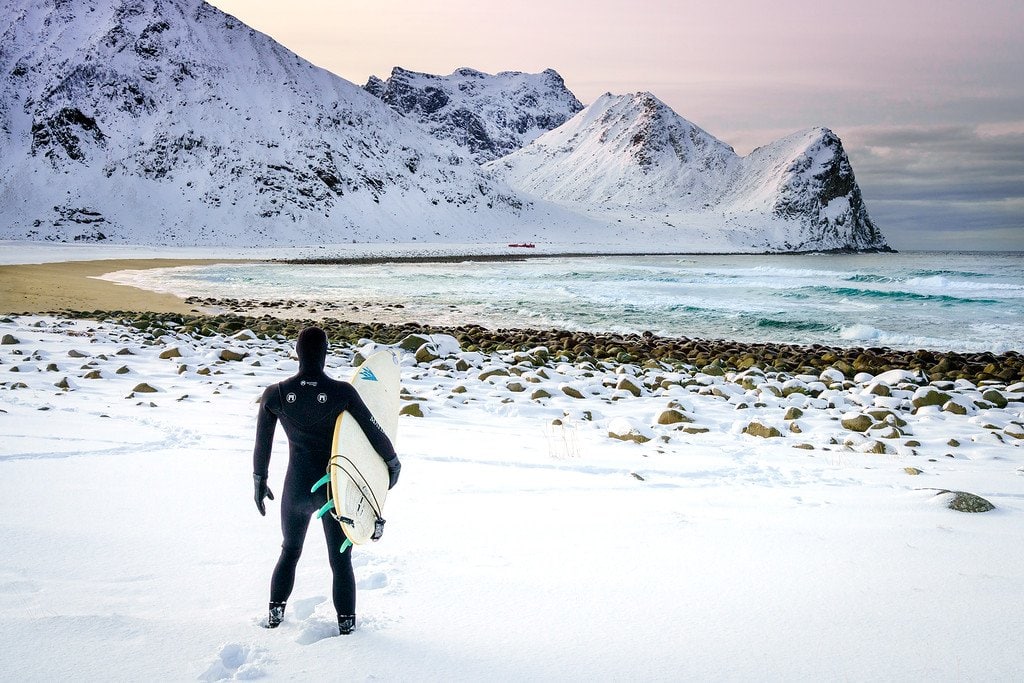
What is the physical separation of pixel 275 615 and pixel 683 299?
2969cm

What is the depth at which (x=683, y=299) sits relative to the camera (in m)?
32.0

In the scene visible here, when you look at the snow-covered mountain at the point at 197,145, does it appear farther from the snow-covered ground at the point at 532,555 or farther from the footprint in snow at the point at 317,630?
the footprint in snow at the point at 317,630

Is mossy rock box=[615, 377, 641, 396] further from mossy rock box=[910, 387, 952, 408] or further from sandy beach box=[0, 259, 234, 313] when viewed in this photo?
sandy beach box=[0, 259, 234, 313]

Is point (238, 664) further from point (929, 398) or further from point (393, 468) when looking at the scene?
point (929, 398)

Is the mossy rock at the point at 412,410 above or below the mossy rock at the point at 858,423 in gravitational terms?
below

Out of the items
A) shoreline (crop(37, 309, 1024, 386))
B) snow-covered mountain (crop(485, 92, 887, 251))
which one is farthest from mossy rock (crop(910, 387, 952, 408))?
snow-covered mountain (crop(485, 92, 887, 251))

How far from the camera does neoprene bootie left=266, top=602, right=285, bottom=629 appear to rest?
148 inches

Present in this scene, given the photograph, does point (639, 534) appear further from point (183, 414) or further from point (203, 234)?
point (203, 234)

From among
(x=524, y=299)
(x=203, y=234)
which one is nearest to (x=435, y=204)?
(x=203, y=234)

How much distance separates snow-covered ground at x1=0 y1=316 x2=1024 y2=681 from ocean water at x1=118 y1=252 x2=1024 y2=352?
578 inches

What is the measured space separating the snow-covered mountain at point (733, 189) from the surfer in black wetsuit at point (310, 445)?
141648mm

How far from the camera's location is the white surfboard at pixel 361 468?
3592 mm

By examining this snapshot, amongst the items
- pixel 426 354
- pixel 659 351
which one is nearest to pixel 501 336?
pixel 659 351

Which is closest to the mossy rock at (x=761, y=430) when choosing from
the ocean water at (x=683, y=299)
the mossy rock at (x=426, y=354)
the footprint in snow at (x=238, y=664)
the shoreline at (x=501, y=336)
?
the shoreline at (x=501, y=336)
